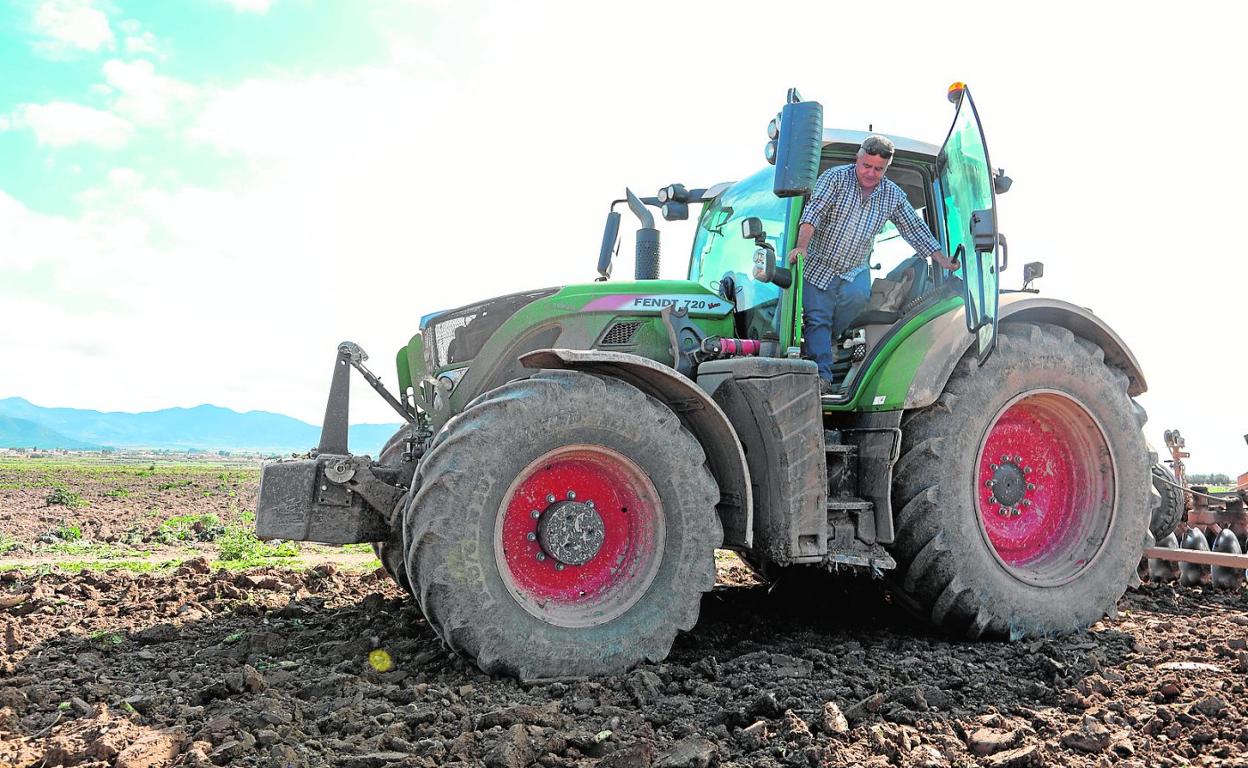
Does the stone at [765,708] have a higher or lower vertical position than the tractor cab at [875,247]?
lower

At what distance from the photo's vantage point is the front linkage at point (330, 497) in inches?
Result: 187

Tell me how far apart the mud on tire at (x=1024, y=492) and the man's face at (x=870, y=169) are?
1.14 metres

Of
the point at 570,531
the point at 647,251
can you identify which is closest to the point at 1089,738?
the point at 570,531

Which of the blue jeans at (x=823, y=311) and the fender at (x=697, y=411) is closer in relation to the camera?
the fender at (x=697, y=411)

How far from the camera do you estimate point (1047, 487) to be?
5.87 metres

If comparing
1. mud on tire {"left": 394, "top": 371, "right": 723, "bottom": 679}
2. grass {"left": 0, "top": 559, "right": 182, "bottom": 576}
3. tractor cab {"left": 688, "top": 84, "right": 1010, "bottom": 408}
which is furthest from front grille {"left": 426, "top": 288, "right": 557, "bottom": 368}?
grass {"left": 0, "top": 559, "right": 182, "bottom": 576}

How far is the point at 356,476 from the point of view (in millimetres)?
4863

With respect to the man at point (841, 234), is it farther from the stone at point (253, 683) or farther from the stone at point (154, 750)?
the stone at point (154, 750)

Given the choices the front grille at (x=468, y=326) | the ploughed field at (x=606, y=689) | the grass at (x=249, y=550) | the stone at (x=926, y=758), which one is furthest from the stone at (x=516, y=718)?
the grass at (x=249, y=550)

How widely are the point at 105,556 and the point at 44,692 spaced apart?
6360 mm

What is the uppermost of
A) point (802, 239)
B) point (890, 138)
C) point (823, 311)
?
point (890, 138)

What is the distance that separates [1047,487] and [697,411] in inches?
99.2

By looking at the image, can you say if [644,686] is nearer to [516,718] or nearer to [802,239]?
[516,718]

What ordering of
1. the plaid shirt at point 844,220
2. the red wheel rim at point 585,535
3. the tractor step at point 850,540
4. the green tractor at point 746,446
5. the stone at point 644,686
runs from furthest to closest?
1. the plaid shirt at point 844,220
2. the tractor step at point 850,540
3. the red wheel rim at point 585,535
4. the green tractor at point 746,446
5. the stone at point 644,686
